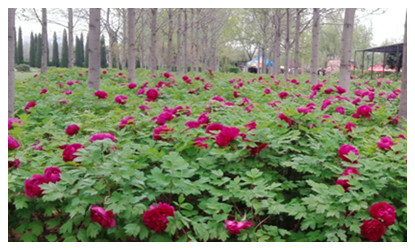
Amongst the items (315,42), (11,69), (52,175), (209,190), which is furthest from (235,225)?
(315,42)

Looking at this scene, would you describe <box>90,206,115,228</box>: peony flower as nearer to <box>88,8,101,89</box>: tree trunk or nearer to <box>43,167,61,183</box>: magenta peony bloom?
<box>43,167,61,183</box>: magenta peony bloom

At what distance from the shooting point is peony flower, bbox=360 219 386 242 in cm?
179

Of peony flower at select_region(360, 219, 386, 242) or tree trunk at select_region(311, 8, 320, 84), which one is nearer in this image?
peony flower at select_region(360, 219, 386, 242)

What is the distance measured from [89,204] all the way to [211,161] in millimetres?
796

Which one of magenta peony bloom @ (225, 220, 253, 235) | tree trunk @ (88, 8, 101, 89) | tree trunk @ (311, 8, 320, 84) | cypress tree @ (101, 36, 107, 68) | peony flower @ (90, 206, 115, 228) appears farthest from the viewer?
cypress tree @ (101, 36, 107, 68)

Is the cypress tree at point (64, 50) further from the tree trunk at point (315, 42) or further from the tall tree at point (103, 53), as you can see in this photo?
the tree trunk at point (315, 42)

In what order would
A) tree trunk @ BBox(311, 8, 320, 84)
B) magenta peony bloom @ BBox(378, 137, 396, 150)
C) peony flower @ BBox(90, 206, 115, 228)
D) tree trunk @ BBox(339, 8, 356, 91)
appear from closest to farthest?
1. peony flower @ BBox(90, 206, 115, 228)
2. magenta peony bloom @ BBox(378, 137, 396, 150)
3. tree trunk @ BBox(339, 8, 356, 91)
4. tree trunk @ BBox(311, 8, 320, 84)

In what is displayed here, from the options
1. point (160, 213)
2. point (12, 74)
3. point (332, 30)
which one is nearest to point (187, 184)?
point (160, 213)

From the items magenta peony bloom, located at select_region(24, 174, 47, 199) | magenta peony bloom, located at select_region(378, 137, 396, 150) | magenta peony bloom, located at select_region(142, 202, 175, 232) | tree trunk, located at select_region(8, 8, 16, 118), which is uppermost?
tree trunk, located at select_region(8, 8, 16, 118)

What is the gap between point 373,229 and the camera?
1.79 meters

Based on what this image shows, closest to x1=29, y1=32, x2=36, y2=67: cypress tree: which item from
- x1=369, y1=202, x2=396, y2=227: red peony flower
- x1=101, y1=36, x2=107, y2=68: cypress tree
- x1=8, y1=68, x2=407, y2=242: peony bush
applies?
x1=101, y1=36, x2=107, y2=68: cypress tree

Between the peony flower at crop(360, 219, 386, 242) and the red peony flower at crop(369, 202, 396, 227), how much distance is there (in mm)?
29

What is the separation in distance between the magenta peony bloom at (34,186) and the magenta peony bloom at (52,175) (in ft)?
0.11

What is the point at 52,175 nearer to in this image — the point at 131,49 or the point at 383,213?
the point at 383,213
